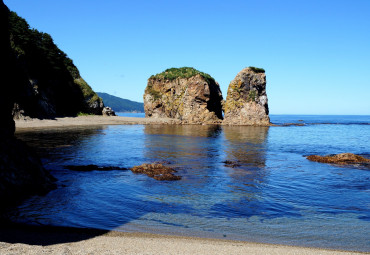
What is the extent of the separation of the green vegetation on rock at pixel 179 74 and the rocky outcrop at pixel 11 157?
71.4 meters

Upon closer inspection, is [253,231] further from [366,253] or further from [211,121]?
[211,121]

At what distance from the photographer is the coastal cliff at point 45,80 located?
51969 millimetres

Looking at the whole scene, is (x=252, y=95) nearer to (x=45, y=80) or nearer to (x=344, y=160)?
(x=45, y=80)

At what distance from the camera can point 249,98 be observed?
7681 centimetres

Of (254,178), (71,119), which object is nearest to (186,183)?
(254,178)

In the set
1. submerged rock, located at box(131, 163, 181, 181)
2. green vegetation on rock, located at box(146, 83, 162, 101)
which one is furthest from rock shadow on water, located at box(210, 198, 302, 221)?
green vegetation on rock, located at box(146, 83, 162, 101)

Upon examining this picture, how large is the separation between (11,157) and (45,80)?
58099 millimetres

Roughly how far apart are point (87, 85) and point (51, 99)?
53.4ft

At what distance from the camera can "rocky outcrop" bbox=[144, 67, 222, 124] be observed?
3174 inches

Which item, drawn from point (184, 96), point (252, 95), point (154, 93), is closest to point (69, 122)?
point (184, 96)

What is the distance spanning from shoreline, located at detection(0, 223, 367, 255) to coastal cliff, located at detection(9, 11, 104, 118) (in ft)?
145

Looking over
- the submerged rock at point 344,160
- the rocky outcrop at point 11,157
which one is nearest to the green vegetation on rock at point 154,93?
the submerged rock at point 344,160

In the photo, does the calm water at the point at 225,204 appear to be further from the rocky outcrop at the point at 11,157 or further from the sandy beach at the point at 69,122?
the sandy beach at the point at 69,122

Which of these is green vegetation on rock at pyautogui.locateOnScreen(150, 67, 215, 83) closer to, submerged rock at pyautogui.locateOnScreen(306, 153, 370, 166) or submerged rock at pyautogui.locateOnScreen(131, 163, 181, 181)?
submerged rock at pyautogui.locateOnScreen(306, 153, 370, 166)
